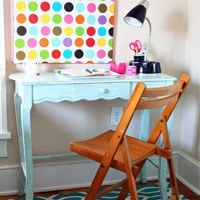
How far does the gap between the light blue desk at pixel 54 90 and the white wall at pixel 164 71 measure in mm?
226

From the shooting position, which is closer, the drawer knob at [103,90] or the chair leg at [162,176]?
the drawer knob at [103,90]

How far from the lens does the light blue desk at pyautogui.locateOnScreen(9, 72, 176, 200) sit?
6.20 ft

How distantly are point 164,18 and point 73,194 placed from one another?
1207 mm

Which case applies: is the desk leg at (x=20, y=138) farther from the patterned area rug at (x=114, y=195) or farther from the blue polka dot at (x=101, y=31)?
the blue polka dot at (x=101, y=31)

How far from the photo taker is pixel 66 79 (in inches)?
76.9

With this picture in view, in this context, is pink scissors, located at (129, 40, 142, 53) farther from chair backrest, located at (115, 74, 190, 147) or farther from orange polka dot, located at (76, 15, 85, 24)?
chair backrest, located at (115, 74, 190, 147)

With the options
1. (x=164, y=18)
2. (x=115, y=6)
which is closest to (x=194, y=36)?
(x=164, y=18)

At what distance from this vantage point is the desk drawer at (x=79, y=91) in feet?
6.25

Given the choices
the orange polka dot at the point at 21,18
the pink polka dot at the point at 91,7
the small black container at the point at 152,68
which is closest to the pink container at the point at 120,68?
the small black container at the point at 152,68

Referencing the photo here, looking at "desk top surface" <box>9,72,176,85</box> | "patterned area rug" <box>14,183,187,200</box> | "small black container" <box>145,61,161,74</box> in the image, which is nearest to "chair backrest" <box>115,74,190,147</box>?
"desk top surface" <box>9,72,176,85</box>

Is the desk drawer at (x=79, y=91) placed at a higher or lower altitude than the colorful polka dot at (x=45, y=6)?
lower

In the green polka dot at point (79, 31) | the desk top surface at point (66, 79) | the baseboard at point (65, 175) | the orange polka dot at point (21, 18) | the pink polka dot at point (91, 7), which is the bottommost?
the baseboard at point (65, 175)

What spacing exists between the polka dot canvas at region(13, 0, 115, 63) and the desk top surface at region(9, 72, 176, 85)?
0.47 ft

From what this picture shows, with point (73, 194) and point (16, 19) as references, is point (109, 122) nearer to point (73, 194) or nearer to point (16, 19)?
point (73, 194)
